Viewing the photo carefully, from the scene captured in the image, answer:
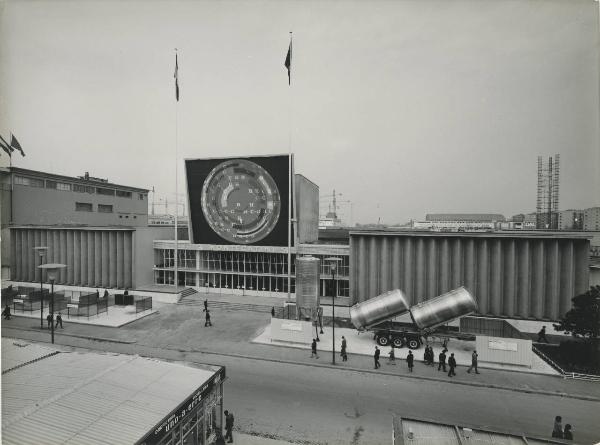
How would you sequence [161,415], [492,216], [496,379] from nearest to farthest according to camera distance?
[161,415], [496,379], [492,216]

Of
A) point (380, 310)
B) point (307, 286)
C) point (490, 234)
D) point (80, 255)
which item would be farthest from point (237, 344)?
point (80, 255)

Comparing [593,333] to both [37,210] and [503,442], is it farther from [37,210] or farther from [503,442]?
[37,210]

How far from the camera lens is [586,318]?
18.7m

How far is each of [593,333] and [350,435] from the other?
52.0 feet

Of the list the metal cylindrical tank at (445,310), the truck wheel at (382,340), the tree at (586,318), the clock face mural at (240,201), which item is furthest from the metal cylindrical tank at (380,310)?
the clock face mural at (240,201)

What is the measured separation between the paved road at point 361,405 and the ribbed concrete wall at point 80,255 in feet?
73.8

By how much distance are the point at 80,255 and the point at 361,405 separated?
113 ft

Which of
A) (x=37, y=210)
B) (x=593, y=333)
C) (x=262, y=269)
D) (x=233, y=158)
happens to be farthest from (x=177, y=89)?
(x=593, y=333)

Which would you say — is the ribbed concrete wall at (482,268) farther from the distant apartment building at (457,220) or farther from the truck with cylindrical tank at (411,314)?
the distant apartment building at (457,220)

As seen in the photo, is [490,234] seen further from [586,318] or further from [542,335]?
[586,318]

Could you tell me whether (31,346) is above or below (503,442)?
above

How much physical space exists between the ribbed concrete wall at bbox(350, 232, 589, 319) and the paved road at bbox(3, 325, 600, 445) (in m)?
10.5

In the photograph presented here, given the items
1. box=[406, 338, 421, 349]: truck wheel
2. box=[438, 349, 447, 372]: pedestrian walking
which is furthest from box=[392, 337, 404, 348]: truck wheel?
box=[438, 349, 447, 372]: pedestrian walking

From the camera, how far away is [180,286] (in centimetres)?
3631
